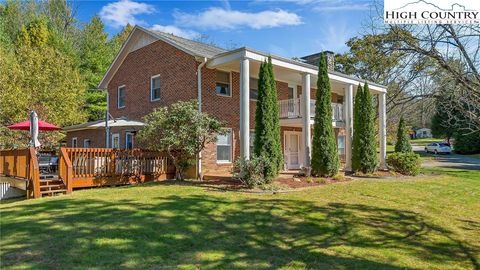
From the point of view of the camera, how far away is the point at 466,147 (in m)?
44.2

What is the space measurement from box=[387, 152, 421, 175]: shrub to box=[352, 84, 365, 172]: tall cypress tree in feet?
8.19

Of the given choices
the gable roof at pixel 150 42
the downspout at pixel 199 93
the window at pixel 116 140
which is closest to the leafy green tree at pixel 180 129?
the downspout at pixel 199 93

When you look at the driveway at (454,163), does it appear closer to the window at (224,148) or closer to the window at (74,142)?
the window at (224,148)

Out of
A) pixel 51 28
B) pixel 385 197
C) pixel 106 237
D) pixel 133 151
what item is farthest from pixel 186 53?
pixel 51 28

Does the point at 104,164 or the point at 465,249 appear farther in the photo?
the point at 104,164

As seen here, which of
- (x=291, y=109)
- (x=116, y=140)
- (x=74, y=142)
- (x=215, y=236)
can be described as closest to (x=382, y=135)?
(x=291, y=109)

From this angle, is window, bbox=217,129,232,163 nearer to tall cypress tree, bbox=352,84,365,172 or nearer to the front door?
the front door

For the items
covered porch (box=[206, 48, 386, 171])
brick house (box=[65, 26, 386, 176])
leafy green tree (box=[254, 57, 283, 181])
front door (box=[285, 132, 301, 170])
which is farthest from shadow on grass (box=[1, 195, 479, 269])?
front door (box=[285, 132, 301, 170])

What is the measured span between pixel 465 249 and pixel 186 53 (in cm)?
1279

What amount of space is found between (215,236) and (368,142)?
13.0m

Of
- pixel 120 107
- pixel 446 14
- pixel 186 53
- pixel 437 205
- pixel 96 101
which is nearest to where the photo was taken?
pixel 446 14

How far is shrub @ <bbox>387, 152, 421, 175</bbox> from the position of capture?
59.5 feet

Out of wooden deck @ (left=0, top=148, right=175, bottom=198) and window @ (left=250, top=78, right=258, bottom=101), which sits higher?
window @ (left=250, top=78, right=258, bottom=101)

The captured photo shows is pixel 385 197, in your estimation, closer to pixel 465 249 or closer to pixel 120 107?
pixel 465 249
